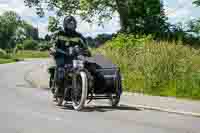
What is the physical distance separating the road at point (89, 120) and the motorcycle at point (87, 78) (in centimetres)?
33

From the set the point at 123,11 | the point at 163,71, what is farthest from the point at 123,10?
the point at 163,71

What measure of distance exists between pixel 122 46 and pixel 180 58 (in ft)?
21.1

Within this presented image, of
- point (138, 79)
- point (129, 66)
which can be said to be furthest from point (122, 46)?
point (138, 79)

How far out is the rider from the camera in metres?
14.6

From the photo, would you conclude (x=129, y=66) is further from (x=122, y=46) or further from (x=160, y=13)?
(x=160, y=13)

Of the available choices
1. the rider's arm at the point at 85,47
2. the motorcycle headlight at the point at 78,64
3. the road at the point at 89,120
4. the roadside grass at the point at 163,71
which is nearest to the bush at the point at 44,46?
the rider's arm at the point at 85,47

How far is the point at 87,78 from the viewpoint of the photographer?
1398 centimetres

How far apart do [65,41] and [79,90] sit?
1.21 metres

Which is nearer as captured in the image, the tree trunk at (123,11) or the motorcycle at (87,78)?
the motorcycle at (87,78)

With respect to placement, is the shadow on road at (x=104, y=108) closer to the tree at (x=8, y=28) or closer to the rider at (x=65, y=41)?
the rider at (x=65, y=41)

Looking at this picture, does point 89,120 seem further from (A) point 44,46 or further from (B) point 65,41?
(A) point 44,46

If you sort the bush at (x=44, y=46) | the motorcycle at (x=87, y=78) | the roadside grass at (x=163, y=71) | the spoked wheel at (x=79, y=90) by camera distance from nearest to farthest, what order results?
the spoked wheel at (x=79, y=90) → the motorcycle at (x=87, y=78) → the bush at (x=44, y=46) → the roadside grass at (x=163, y=71)

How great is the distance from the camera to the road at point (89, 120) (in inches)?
430

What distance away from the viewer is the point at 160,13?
4912 centimetres
